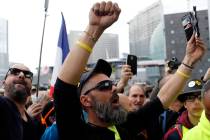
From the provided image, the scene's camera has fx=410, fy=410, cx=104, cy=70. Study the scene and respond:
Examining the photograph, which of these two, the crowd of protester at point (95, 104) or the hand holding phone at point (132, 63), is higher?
the hand holding phone at point (132, 63)

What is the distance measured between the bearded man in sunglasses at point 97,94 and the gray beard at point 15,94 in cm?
116

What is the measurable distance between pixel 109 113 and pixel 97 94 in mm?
155

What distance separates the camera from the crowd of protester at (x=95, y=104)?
213cm

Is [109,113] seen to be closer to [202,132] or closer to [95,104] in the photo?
[95,104]

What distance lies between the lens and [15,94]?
363 cm

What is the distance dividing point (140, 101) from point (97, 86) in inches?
74.5

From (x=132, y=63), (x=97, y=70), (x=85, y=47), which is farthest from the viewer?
(x=132, y=63)

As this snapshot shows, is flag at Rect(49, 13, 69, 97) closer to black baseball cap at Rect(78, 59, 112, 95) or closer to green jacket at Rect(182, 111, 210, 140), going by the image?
black baseball cap at Rect(78, 59, 112, 95)

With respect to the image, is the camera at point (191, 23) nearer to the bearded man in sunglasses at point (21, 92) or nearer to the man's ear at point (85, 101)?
the man's ear at point (85, 101)

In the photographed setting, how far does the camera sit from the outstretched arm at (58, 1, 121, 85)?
210cm

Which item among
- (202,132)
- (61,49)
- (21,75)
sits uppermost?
(61,49)

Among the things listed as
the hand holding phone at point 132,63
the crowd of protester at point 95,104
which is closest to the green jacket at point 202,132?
the crowd of protester at point 95,104

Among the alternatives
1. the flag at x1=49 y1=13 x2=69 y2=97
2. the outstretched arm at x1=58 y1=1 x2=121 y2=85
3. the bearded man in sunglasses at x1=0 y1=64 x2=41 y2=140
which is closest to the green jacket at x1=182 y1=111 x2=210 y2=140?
the outstretched arm at x1=58 y1=1 x2=121 y2=85

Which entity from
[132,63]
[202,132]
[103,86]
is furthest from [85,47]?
[132,63]
